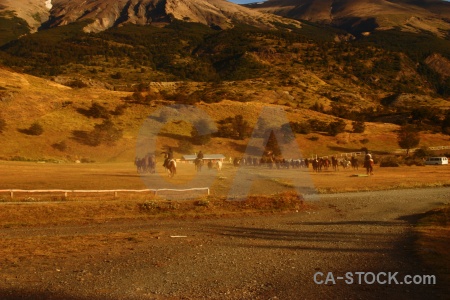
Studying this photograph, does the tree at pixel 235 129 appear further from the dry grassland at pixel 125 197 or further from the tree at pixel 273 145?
the dry grassland at pixel 125 197

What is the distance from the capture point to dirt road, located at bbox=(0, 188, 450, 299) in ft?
25.9

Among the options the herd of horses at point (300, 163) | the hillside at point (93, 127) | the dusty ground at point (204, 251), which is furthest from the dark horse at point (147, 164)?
the hillside at point (93, 127)

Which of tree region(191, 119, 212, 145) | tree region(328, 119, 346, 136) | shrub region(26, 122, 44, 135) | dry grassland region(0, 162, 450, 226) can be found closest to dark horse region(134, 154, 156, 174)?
dry grassland region(0, 162, 450, 226)

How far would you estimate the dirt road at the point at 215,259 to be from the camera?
7.91m

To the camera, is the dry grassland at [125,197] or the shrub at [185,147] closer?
the dry grassland at [125,197]

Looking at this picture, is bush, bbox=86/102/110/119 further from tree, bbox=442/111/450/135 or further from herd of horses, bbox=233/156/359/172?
tree, bbox=442/111/450/135

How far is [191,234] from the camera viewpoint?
13984mm

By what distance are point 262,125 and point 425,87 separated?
98734 mm

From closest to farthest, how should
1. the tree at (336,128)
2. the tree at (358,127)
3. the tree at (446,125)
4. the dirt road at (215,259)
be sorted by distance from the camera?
the dirt road at (215,259), the tree at (336,128), the tree at (358,127), the tree at (446,125)

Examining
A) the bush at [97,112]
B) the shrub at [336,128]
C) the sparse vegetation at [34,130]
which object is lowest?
the sparse vegetation at [34,130]

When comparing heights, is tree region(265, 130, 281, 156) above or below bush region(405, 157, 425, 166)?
above

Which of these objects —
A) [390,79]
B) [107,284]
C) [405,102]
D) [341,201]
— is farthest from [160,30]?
[107,284]

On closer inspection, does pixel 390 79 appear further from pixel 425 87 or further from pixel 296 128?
pixel 296 128

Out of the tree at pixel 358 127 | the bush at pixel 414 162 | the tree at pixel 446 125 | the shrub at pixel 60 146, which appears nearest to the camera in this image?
the bush at pixel 414 162
